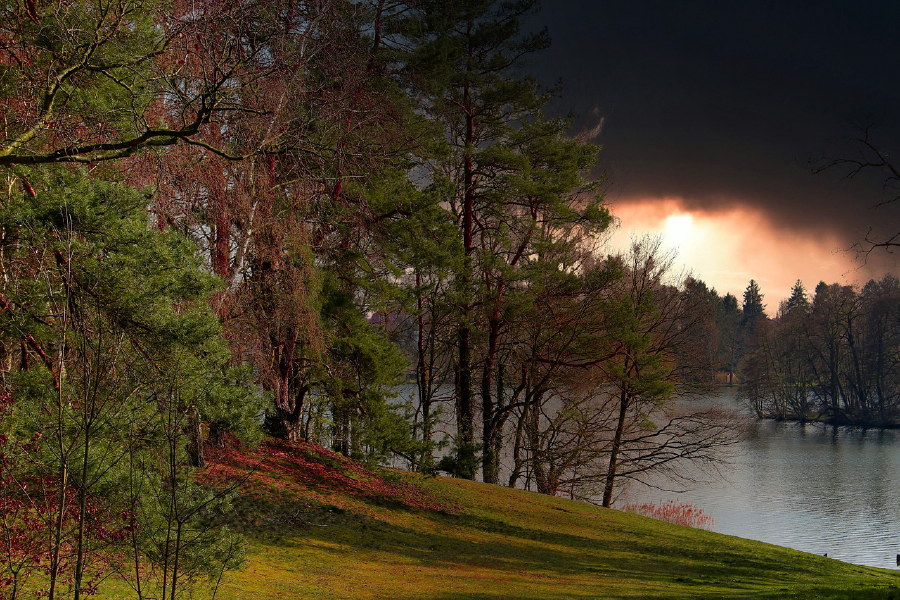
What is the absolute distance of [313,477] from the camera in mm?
12383

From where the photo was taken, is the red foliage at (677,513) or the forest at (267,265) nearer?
the forest at (267,265)

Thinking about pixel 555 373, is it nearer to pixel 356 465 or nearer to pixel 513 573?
pixel 356 465

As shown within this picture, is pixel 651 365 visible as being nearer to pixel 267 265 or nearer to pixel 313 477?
pixel 313 477

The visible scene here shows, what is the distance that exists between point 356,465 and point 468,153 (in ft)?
Result: 27.2

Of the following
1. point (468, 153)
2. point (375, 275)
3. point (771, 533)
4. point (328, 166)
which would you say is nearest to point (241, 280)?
point (328, 166)

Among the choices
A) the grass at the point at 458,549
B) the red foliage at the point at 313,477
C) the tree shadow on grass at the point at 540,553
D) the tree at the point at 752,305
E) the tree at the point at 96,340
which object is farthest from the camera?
the tree at the point at 752,305

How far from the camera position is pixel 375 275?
1371 centimetres

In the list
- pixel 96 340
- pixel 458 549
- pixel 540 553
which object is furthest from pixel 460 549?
pixel 96 340

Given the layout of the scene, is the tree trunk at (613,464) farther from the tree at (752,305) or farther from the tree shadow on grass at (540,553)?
the tree at (752,305)

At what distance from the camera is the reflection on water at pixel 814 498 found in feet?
58.1

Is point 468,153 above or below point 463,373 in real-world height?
above

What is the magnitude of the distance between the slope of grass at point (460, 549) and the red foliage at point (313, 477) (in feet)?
0.14

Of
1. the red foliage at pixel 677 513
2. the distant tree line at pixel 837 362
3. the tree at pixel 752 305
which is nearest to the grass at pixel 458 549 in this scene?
the red foliage at pixel 677 513

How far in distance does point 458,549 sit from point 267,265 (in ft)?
19.4
